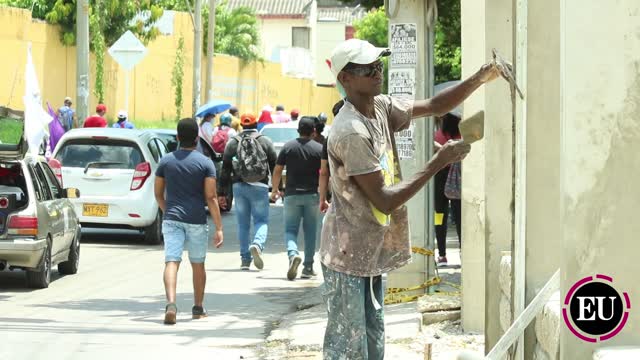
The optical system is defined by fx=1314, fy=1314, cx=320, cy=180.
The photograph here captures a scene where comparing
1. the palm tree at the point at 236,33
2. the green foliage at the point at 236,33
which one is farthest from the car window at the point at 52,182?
the palm tree at the point at 236,33

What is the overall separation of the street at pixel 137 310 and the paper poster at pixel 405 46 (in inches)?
105

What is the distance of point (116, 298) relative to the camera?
1340cm

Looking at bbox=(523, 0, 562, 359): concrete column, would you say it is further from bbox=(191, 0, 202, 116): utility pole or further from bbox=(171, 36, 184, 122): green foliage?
bbox=(171, 36, 184, 122): green foliage

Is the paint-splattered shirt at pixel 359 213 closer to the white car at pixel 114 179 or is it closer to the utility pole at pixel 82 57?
the white car at pixel 114 179

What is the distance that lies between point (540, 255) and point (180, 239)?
5.84m

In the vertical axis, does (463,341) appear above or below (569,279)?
below

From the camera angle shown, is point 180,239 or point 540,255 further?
point 180,239

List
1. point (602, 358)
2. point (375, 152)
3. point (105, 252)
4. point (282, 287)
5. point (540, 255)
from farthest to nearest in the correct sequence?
point (105, 252) < point (282, 287) < point (540, 255) < point (375, 152) < point (602, 358)

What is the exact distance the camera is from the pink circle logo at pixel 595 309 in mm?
4945

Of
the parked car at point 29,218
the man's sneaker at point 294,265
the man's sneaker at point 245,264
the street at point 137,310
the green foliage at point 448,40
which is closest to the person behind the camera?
the street at point 137,310

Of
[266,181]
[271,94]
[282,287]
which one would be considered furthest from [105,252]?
[271,94]

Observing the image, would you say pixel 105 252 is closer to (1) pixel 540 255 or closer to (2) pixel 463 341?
(2) pixel 463 341

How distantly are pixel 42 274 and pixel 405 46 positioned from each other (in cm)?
469

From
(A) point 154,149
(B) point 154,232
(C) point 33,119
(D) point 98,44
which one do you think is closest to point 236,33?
(D) point 98,44
